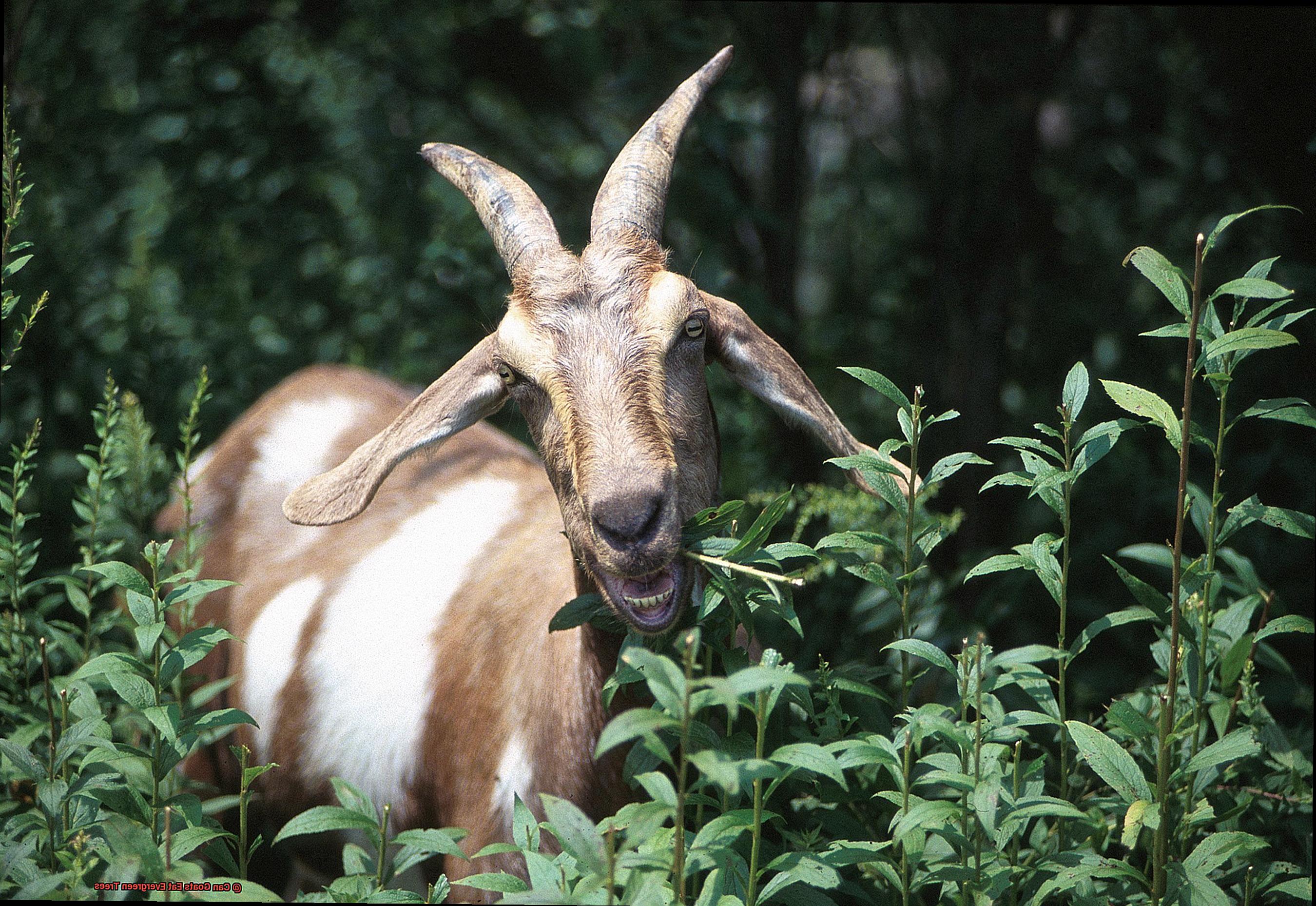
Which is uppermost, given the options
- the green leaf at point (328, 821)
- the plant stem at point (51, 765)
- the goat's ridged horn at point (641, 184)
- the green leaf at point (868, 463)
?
the goat's ridged horn at point (641, 184)

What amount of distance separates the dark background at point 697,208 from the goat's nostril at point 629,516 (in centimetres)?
183

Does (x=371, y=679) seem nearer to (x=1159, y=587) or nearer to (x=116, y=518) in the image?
(x=116, y=518)

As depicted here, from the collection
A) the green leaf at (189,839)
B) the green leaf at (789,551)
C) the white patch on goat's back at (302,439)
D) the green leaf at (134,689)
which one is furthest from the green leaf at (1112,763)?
the white patch on goat's back at (302,439)

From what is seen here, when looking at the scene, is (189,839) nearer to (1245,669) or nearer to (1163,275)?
(1163,275)

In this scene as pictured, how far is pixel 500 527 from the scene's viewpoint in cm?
351

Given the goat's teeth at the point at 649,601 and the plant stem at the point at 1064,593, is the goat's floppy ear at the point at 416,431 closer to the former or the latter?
the goat's teeth at the point at 649,601

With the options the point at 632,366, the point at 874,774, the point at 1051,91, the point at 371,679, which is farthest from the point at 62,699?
the point at 1051,91

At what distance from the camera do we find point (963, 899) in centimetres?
202

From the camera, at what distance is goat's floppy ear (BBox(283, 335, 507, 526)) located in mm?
2664

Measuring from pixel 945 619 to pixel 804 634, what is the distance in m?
0.46

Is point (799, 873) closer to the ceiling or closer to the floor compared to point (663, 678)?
closer to the floor

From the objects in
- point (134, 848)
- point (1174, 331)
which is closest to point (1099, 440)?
point (1174, 331)

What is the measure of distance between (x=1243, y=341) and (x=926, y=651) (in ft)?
2.57

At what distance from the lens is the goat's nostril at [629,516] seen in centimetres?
218
